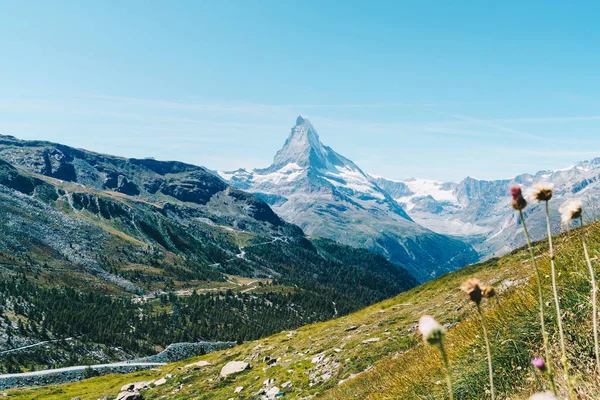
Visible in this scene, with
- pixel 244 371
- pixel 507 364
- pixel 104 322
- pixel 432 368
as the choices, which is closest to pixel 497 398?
pixel 507 364

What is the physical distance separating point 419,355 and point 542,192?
940 centimetres

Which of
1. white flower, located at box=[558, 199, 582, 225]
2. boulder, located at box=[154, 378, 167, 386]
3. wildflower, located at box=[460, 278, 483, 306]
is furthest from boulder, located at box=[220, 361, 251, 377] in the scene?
wildflower, located at box=[460, 278, 483, 306]

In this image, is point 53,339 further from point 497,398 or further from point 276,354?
point 497,398

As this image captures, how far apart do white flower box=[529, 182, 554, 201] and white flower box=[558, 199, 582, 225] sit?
0.53 meters

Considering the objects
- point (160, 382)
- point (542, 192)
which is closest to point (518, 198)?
point (542, 192)

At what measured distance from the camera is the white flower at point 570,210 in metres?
3.86

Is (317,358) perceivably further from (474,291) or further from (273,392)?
(474,291)

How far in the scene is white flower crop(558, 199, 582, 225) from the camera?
3.86 m

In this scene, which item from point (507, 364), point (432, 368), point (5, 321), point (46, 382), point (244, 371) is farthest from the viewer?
point (5, 321)

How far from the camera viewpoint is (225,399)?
26422 millimetres

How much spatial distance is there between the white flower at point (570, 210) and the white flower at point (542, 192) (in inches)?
20.8

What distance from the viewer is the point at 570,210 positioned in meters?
4.02

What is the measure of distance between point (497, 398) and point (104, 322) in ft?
682

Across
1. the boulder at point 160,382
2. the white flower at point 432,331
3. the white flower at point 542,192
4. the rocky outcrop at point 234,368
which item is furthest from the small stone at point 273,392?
the white flower at point 432,331
